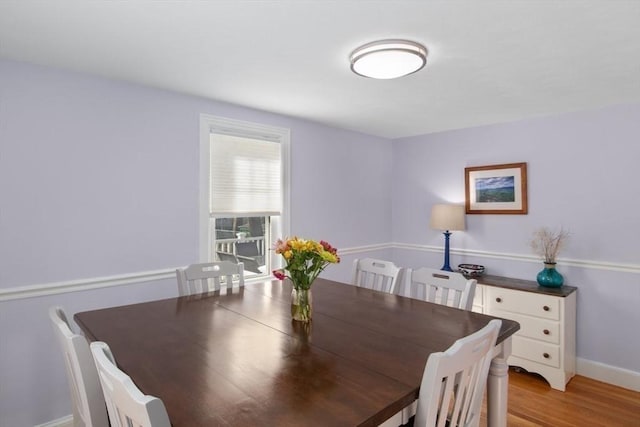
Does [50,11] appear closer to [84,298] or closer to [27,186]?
[27,186]

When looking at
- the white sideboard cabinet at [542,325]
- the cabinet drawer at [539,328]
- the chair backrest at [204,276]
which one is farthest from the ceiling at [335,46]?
the cabinet drawer at [539,328]

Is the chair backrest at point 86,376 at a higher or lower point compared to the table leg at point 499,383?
higher

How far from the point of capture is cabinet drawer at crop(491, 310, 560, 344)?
2.95 metres

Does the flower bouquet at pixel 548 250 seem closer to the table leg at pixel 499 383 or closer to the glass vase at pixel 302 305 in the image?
the table leg at pixel 499 383

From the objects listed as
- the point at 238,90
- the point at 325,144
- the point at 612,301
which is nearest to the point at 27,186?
the point at 238,90

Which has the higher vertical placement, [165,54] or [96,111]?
[165,54]

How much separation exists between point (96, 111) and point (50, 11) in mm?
895

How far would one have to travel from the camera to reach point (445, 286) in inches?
83.7

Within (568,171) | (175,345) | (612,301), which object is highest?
(568,171)

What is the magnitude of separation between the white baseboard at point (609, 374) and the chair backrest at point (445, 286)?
76.6 inches

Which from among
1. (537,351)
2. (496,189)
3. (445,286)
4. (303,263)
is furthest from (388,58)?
(537,351)

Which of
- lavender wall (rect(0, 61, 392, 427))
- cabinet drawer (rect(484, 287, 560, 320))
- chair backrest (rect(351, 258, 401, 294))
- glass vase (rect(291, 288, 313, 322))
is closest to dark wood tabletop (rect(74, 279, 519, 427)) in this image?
glass vase (rect(291, 288, 313, 322))

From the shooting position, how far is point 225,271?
97.6 inches

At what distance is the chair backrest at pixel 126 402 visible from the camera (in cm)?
77
